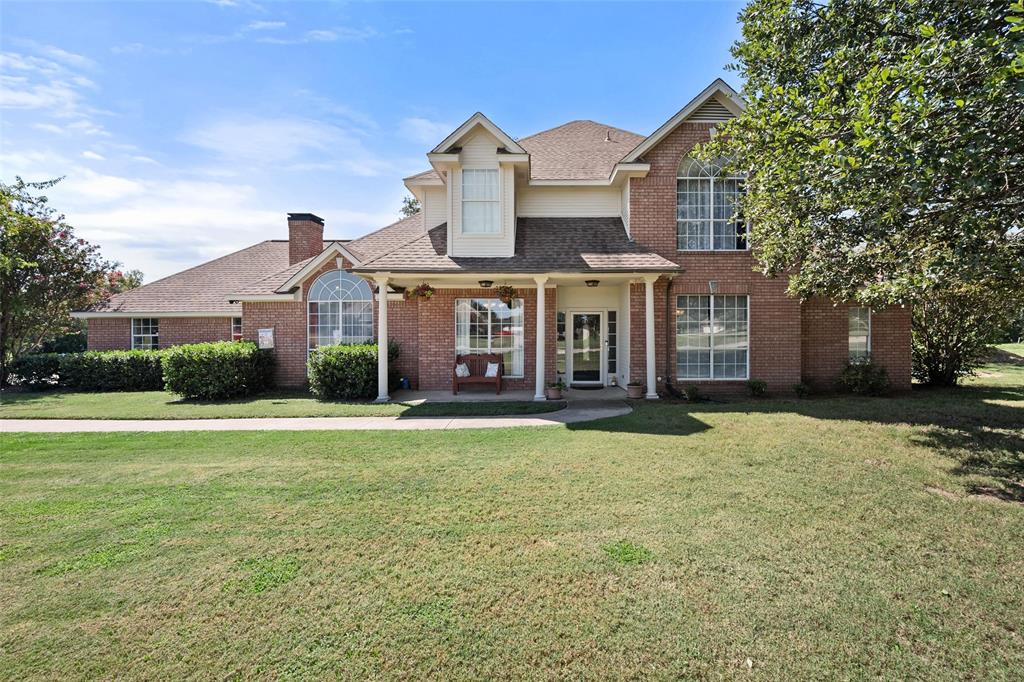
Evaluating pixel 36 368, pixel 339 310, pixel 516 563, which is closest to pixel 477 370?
pixel 339 310

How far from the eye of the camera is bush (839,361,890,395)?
12.6 meters

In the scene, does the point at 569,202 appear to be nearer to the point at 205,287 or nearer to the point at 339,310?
the point at 339,310

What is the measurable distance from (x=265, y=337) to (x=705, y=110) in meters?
15.0

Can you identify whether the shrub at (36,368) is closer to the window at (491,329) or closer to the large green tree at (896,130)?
the window at (491,329)

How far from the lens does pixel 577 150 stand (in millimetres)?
15625

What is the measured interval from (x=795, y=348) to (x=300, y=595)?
529 inches

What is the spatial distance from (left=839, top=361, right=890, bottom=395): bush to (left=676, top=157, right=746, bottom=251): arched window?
15.1 feet

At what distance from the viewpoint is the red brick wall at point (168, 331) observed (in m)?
17.8

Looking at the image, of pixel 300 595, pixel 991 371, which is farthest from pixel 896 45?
pixel 991 371

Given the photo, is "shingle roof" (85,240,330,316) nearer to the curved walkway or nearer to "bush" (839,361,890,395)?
the curved walkway

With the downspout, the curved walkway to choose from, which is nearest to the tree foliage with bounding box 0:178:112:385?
the curved walkway

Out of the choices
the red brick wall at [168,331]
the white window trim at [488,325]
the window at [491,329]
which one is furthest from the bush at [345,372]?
the red brick wall at [168,331]

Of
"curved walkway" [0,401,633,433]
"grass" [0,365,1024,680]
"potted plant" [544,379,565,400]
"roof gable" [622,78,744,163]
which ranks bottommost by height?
"grass" [0,365,1024,680]

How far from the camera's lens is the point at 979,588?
348cm
